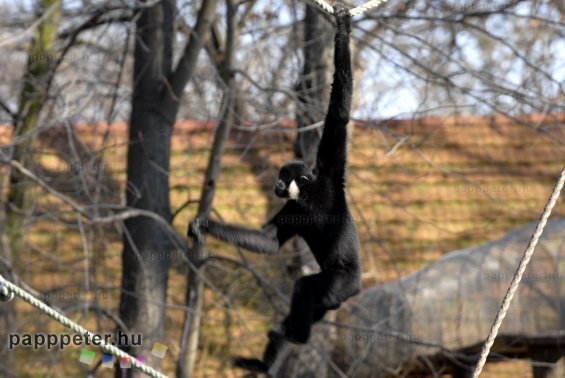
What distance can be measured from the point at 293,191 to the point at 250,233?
35cm

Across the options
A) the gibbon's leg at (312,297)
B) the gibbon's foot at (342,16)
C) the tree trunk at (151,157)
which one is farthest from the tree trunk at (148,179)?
the gibbon's foot at (342,16)

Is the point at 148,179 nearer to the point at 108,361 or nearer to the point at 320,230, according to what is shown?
the point at 320,230

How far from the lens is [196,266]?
7109 millimetres

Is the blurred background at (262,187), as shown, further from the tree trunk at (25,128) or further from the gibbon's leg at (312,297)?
the gibbon's leg at (312,297)

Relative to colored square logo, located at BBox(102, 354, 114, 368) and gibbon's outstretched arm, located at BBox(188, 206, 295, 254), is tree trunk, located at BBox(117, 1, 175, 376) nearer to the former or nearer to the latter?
gibbon's outstretched arm, located at BBox(188, 206, 295, 254)

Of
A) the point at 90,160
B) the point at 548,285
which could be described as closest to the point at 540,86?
the point at 548,285

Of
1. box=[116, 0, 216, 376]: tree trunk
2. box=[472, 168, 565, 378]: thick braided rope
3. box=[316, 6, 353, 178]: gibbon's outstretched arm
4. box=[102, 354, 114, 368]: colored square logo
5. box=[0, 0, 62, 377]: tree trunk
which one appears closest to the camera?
box=[472, 168, 565, 378]: thick braided rope

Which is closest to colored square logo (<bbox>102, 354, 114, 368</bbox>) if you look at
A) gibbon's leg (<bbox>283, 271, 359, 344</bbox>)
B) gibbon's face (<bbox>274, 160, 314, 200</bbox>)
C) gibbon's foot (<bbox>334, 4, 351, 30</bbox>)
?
gibbon's leg (<bbox>283, 271, 359, 344</bbox>)

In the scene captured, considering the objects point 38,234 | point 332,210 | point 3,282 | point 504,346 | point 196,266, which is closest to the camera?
point 3,282

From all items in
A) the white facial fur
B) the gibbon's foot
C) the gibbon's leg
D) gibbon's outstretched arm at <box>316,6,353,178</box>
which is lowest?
the gibbon's leg

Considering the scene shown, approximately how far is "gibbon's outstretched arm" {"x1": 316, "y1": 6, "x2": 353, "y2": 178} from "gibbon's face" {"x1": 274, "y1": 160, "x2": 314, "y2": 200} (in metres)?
0.14

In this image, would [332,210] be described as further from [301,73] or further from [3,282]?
[301,73]

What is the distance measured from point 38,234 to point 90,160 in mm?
2788

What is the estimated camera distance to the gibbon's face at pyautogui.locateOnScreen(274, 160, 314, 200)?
459 cm
